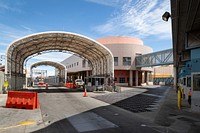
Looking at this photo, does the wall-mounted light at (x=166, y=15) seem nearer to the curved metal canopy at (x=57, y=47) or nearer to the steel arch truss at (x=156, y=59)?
the curved metal canopy at (x=57, y=47)

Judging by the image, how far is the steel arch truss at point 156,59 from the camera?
40.2 meters

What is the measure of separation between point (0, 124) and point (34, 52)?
31776mm

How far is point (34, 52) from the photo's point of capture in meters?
38.9

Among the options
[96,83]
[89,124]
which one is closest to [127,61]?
[96,83]

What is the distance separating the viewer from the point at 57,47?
39.0 m

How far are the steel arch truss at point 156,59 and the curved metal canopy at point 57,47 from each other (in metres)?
14.0

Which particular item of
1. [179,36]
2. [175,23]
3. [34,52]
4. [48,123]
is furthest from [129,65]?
[48,123]

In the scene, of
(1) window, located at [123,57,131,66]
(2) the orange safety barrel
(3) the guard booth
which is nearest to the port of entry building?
(1) window, located at [123,57,131,66]

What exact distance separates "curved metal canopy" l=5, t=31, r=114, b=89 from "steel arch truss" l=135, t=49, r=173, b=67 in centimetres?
1400

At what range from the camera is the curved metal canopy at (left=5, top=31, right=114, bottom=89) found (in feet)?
90.5

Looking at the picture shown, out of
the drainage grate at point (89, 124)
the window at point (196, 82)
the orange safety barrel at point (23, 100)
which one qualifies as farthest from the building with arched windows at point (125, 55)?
the drainage grate at point (89, 124)

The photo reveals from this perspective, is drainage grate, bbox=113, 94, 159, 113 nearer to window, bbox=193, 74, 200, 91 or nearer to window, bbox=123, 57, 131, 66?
window, bbox=193, 74, 200, 91

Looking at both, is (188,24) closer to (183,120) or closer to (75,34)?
(183,120)

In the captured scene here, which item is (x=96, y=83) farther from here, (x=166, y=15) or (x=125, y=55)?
(x=125, y=55)
